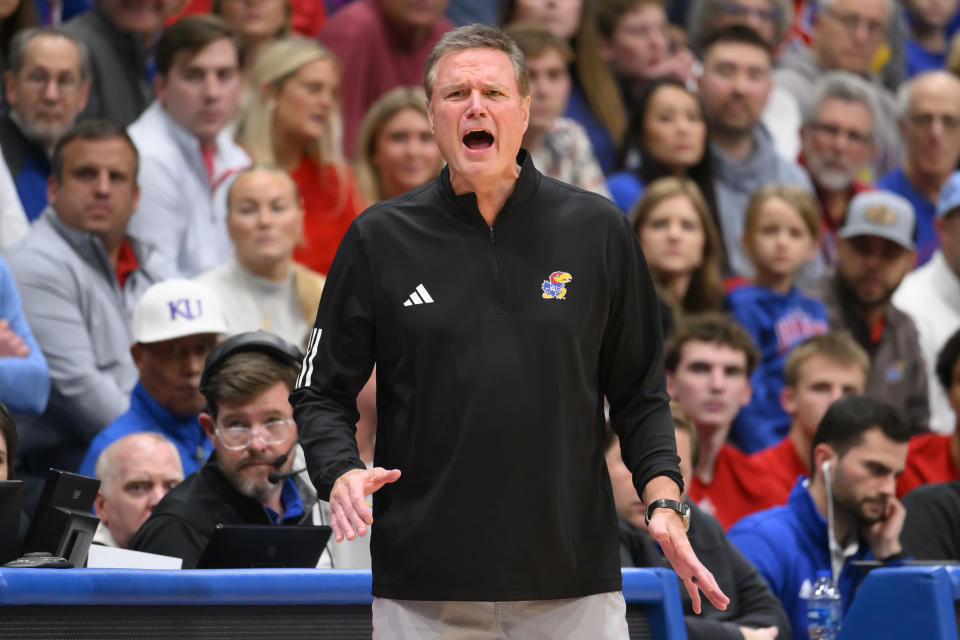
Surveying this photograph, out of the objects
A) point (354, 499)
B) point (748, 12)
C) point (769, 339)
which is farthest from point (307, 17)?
point (354, 499)

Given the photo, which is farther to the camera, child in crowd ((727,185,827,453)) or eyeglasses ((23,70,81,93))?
child in crowd ((727,185,827,453))

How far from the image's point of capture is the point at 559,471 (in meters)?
2.67

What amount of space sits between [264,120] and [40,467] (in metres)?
2.43

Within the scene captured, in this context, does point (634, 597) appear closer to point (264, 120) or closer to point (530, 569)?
point (530, 569)

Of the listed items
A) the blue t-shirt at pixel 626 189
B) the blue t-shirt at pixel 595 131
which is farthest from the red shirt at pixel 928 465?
the blue t-shirt at pixel 595 131

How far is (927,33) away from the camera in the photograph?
39.7 feet

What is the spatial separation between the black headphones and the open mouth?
1889 mm

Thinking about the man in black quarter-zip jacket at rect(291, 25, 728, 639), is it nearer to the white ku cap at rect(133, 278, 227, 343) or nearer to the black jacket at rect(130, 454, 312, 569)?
the black jacket at rect(130, 454, 312, 569)

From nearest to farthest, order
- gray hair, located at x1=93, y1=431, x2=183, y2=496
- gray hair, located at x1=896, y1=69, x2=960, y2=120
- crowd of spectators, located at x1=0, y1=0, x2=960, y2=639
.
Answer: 1. gray hair, located at x1=93, y1=431, x2=183, y2=496
2. crowd of spectators, located at x1=0, y1=0, x2=960, y2=639
3. gray hair, located at x1=896, y1=69, x2=960, y2=120

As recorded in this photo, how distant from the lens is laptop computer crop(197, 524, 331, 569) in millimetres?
3664

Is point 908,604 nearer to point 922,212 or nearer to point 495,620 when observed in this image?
point 495,620

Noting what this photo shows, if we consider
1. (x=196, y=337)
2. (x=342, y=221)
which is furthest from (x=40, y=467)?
(x=342, y=221)

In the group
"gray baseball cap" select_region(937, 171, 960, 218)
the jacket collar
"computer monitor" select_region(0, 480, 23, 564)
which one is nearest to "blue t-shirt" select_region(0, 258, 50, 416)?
"computer monitor" select_region(0, 480, 23, 564)

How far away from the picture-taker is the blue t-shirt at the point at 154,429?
5.45 m
